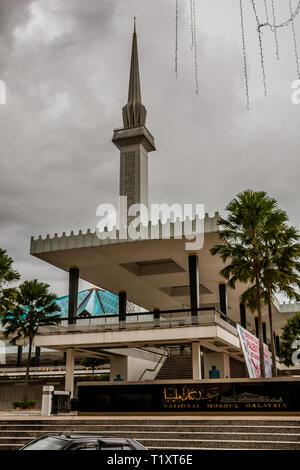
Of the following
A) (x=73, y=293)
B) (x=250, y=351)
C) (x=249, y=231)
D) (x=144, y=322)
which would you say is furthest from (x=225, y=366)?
(x=249, y=231)

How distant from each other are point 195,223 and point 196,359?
354 inches

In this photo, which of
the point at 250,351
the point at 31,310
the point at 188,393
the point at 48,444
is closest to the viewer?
the point at 48,444

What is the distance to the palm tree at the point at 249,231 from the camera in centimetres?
2475

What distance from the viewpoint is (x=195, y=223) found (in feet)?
104

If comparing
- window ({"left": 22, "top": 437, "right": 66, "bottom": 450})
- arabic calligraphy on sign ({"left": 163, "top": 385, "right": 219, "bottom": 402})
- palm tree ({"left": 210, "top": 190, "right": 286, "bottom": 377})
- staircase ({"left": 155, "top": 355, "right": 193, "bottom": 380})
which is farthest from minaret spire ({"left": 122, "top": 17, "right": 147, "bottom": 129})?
window ({"left": 22, "top": 437, "right": 66, "bottom": 450})

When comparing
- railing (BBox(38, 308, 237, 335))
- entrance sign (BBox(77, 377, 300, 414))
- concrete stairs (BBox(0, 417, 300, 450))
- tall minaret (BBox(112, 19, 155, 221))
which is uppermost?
tall minaret (BBox(112, 19, 155, 221))

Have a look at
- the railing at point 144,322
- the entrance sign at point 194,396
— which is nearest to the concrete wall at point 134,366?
the railing at point 144,322

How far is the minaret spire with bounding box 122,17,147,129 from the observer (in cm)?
5844

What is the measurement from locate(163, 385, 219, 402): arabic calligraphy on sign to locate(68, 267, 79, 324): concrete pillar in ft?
51.2

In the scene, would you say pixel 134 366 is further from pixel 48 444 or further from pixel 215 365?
pixel 48 444

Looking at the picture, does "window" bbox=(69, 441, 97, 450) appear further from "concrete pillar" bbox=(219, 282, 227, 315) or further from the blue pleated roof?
the blue pleated roof

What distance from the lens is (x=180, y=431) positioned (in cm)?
1546

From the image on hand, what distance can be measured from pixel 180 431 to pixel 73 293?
75.5ft
